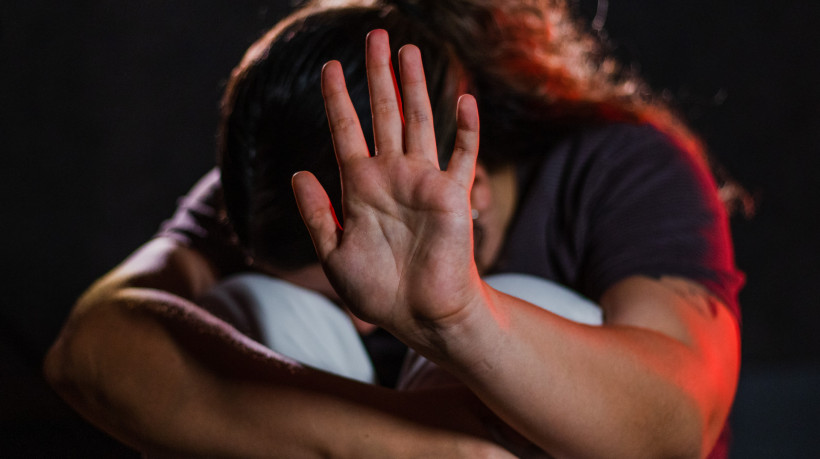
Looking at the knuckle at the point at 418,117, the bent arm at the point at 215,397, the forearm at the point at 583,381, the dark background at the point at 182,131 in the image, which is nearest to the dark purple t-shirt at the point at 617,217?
the forearm at the point at 583,381

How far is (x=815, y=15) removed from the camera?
1.46m

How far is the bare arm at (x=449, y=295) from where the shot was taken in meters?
0.45

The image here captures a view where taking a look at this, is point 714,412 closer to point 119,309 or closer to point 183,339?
point 183,339

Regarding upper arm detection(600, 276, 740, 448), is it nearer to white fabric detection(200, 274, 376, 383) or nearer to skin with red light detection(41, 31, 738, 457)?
skin with red light detection(41, 31, 738, 457)

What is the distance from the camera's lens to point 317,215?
49cm

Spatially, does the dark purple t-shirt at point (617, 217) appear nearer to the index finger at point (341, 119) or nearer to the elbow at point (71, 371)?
the elbow at point (71, 371)

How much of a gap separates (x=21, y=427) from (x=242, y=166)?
979 millimetres

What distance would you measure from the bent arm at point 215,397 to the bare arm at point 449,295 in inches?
5.2

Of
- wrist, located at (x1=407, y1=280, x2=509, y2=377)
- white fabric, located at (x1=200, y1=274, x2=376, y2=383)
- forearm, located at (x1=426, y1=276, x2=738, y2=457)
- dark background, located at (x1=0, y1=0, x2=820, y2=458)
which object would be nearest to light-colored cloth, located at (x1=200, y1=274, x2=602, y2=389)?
white fabric, located at (x1=200, y1=274, x2=376, y2=383)


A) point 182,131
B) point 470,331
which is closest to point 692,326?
Answer: point 470,331

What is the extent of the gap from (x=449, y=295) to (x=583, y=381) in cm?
14

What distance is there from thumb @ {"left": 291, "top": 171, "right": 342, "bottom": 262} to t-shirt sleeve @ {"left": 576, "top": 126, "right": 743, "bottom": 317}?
39 centimetres

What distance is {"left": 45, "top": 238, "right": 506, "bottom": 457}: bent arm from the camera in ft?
2.09

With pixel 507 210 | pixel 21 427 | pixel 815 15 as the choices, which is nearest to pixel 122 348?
pixel 507 210
